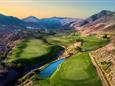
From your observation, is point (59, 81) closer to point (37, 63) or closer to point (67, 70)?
point (67, 70)

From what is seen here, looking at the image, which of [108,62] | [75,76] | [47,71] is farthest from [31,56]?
[75,76]

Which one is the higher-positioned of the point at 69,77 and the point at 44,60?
the point at 69,77

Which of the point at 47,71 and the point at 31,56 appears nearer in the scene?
the point at 47,71

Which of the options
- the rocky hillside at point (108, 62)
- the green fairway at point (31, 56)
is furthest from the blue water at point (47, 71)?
the rocky hillside at point (108, 62)

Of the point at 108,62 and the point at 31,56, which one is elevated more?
the point at 108,62

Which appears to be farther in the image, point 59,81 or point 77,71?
point 77,71

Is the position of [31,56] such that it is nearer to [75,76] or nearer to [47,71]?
[47,71]

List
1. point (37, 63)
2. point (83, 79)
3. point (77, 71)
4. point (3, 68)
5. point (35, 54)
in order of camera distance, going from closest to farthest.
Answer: point (83, 79) → point (77, 71) → point (3, 68) → point (37, 63) → point (35, 54)

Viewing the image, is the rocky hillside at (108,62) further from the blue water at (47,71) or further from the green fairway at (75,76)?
the blue water at (47,71)

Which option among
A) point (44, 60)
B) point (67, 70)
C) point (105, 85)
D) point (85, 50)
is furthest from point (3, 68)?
point (85, 50)
